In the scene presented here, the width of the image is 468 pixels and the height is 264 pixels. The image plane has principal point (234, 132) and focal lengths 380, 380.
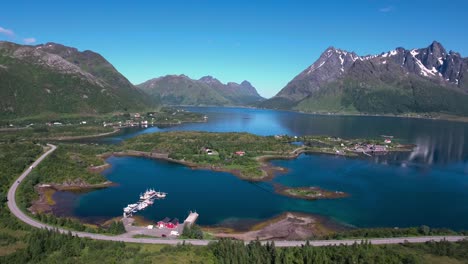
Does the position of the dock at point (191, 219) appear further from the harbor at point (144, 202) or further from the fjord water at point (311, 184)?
the harbor at point (144, 202)

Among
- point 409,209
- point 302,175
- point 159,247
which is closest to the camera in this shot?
point 159,247

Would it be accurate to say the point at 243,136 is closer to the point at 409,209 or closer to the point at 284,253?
the point at 409,209

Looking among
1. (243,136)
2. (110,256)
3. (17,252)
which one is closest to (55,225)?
(17,252)

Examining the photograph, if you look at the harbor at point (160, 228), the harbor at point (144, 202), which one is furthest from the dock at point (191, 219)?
the harbor at point (144, 202)

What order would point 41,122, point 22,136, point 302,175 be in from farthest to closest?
point 41,122 → point 22,136 → point 302,175

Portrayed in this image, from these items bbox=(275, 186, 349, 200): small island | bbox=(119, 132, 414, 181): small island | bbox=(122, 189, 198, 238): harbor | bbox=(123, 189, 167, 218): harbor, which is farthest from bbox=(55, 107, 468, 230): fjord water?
bbox=(119, 132, 414, 181): small island

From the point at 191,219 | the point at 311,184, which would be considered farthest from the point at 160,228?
the point at 311,184

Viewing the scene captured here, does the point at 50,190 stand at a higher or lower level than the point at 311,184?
lower

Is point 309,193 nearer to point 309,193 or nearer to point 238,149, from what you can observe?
point 309,193
